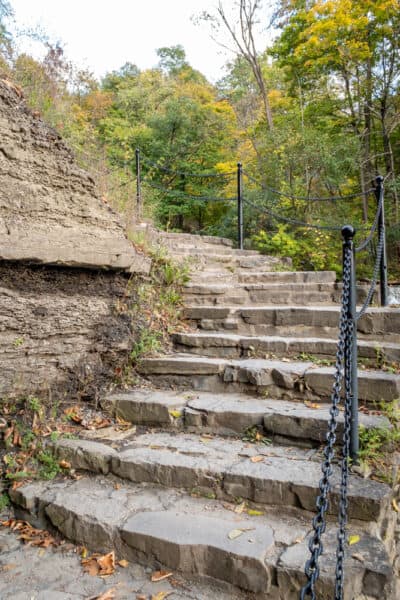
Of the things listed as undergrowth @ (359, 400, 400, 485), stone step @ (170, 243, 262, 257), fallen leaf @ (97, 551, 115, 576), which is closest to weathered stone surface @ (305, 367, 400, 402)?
undergrowth @ (359, 400, 400, 485)

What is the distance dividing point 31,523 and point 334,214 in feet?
27.0

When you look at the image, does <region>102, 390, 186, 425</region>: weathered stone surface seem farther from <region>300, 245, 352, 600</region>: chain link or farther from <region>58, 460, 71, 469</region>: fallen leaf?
<region>300, 245, 352, 600</region>: chain link

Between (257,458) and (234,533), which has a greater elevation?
(257,458)

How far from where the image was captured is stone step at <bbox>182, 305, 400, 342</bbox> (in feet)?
11.9

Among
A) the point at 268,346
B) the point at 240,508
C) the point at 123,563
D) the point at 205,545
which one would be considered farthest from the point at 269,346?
the point at 123,563

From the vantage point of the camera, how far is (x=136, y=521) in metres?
2.22

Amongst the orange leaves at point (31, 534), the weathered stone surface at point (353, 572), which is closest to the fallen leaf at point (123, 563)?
the orange leaves at point (31, 534)

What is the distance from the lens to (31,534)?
2461 mm

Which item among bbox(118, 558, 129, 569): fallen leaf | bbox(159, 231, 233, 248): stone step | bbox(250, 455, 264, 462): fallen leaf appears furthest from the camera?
bbox(159, 231, 233, 248): stone step

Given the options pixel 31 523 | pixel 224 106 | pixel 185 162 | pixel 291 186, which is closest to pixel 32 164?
pixel 31 523

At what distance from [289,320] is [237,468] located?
6.36ft

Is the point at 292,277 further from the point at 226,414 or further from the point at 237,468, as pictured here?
the point at 237,468

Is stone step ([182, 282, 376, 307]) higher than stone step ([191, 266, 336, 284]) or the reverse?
the reverse

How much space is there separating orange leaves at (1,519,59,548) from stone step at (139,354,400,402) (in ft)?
4.69
